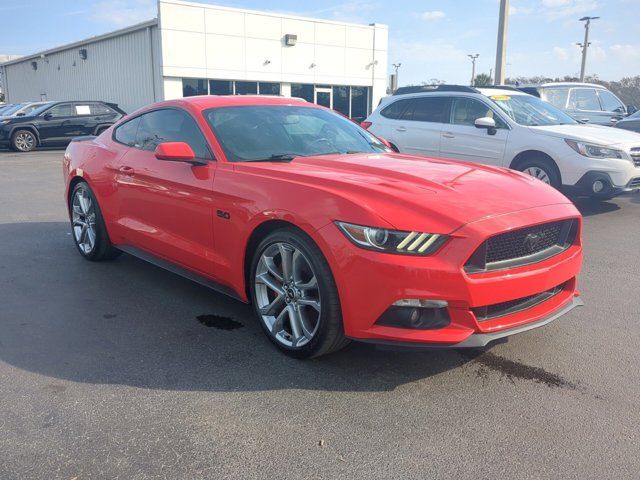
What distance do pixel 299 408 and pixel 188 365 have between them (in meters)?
0.83

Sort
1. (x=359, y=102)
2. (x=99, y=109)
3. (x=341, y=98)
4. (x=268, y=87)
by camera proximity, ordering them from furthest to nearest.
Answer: (x=359, y=102)
(x=341, y=98)
(x=268, y=87)
(x=99, y=109)

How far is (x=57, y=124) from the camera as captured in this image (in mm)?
19031

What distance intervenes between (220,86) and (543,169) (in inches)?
782

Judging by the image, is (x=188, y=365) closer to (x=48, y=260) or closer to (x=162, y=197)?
(x=162, y=197)

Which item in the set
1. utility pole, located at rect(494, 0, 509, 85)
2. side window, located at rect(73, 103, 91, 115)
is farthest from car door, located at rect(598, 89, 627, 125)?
side window, located at rect(73, 103, 91, 115)

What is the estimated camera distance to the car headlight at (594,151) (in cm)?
770

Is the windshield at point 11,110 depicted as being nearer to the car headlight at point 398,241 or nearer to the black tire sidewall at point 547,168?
the black tire sidewall at point 547,168

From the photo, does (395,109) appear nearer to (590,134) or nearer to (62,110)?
(590,134)

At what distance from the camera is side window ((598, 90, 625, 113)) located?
13914 mm

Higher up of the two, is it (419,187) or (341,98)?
(341,98)

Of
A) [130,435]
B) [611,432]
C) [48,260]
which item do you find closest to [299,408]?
[130,435]

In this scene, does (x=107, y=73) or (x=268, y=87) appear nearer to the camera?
(x=268, y=87)

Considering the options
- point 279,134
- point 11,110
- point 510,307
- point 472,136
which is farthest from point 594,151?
point 11,110

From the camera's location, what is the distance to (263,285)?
3.62 m
